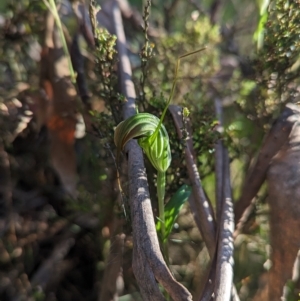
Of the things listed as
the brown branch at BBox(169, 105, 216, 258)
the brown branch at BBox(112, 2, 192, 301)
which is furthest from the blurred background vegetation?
the brown branch at BBox(112, 2, 192, 301)

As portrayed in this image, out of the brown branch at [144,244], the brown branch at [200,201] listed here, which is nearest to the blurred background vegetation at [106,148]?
the brown branch at [200,201]

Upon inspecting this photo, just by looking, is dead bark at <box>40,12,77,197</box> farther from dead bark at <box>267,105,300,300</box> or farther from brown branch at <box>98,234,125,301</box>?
dead bark at <box>267,105,300,300</box>

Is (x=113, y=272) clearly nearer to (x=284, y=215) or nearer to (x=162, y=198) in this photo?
(x=162, y=198)

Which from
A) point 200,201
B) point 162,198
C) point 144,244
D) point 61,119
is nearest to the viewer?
point 144,244

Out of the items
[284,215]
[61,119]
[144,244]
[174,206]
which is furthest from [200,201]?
[61,119]

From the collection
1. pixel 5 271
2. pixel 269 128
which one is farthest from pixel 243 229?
pixel 5 271
